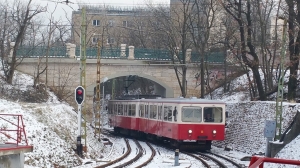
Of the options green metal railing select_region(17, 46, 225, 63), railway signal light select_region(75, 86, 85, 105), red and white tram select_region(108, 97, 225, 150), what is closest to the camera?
railway signal light select_region(75, 86, 85, 105)

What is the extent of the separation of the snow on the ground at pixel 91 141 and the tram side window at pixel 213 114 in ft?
5.31

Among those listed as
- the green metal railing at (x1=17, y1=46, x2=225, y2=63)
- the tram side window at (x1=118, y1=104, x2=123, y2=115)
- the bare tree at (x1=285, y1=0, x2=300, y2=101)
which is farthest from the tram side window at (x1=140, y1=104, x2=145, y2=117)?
the green metal railing at (x1=17, y1=46, x2=225, y2=63)

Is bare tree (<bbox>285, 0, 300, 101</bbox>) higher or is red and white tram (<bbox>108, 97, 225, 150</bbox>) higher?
bare tree (<bbox>285, 0, 300, 101</bbox>)

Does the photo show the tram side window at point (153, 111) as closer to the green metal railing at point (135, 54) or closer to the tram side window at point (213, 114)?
the tram side window at point (213, 114)

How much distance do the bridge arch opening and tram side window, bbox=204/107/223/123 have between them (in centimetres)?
1390

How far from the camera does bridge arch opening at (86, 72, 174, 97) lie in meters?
46.4

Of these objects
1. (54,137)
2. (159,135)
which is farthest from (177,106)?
(54,137)

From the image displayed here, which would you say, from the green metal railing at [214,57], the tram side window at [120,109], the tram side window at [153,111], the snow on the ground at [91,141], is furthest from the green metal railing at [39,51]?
the snow on the ground at [91,141]

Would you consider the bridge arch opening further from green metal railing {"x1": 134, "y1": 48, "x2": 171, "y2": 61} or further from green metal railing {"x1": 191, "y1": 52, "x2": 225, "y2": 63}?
green metal railing {"x1": 191, "y1": 52, "x2": 225, "y2": 63}

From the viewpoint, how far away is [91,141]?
2569 centimetres

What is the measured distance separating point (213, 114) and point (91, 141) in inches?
235

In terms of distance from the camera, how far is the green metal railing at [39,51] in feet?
142

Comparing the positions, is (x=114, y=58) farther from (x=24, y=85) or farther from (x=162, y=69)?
(x=24, y=85)

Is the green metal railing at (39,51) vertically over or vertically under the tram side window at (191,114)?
over
